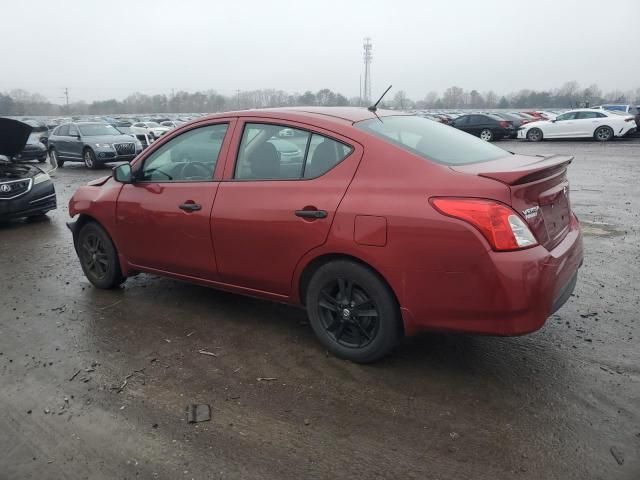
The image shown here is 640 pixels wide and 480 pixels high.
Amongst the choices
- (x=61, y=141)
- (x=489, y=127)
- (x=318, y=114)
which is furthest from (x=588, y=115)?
(x=318, y=114)

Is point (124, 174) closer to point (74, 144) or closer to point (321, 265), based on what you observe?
point (321, 265)

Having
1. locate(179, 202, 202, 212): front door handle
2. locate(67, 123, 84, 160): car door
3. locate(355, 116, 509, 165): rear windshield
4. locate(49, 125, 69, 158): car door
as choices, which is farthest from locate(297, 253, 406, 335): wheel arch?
locate(49, 125, 69, 158): car door

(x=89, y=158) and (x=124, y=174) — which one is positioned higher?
(x=124, y=174)

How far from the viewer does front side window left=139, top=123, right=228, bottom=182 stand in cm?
411

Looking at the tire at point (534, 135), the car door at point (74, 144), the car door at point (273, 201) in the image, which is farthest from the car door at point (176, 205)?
the tire at point (534, 135)

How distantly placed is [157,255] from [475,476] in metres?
3.00

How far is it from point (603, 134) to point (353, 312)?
2417cm

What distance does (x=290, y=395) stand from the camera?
10.5 ft

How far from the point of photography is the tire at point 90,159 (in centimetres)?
1784

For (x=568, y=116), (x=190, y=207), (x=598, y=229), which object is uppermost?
(x=568, y=116)

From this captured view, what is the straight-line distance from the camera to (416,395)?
10.4 ft

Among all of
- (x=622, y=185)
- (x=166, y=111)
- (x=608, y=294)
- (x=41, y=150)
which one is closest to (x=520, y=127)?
(x=622, y=185)

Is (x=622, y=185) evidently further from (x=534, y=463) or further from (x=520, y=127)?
(x=520, y=127)

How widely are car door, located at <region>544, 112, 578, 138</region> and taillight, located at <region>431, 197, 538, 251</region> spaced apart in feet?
78.2
